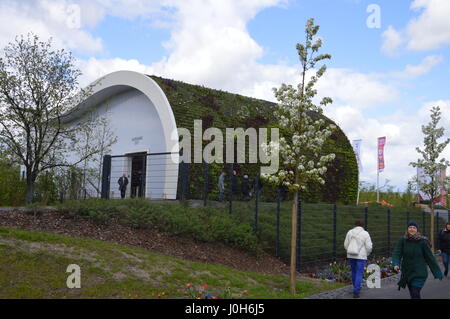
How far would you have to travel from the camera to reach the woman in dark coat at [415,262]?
6.84 metres

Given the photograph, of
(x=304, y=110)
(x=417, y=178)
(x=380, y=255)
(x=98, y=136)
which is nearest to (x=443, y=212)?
(x=417, y=178)

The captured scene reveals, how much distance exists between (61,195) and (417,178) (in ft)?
49.2

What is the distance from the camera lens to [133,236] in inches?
409

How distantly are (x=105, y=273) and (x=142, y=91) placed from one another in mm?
15450

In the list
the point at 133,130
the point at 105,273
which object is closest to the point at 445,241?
the point at 105,273

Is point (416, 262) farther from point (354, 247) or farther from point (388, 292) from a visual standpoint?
point (388, 292)

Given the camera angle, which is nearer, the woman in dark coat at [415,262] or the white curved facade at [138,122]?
the woman in dark coat at [415,262]

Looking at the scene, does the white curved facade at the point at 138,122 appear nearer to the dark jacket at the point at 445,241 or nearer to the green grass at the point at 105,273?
the green grass at the point at 105,273

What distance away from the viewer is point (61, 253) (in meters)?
7.87

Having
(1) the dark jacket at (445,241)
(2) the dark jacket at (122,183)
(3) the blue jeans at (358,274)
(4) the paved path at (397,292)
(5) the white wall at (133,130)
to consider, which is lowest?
(4) the paved path at (397,292)

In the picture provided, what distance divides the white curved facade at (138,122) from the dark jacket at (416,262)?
1276 centimetres

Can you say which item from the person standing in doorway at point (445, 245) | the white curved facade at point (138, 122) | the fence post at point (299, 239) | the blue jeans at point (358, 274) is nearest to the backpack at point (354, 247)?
the blue jeans at point (358, 274)

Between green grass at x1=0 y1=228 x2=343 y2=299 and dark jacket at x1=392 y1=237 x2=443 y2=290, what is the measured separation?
2.11m

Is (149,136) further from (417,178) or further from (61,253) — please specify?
(61,253)
